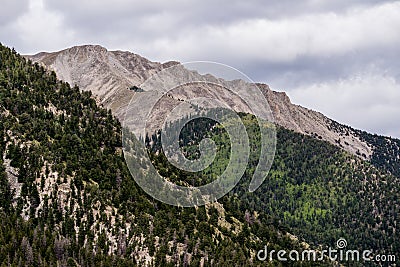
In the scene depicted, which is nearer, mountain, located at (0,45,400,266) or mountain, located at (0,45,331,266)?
mountain, located at (0,45,331,266)

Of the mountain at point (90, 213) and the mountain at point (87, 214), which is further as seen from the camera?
the mountain at point (90, 213)

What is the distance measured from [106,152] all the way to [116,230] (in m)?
41.4

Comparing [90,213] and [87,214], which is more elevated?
[90,213]

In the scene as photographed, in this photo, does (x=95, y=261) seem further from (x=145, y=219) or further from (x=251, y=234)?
(x=251, y=234)

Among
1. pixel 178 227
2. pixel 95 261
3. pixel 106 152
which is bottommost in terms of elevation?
pixel 95 261

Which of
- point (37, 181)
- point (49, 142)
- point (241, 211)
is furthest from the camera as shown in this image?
point (241, 211)

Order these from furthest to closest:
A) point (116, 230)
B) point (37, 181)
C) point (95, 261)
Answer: point (37, 181) < point (116, 230) < point (95, 261)

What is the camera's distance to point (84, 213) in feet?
496

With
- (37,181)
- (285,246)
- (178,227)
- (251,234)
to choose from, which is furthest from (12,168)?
(285,246)

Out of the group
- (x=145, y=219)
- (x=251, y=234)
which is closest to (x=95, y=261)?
(x=145, y=219)

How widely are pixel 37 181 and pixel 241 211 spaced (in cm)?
7521

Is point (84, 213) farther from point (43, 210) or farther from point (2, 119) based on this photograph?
point (2, 119)

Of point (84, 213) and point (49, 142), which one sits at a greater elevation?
point (49, 142)

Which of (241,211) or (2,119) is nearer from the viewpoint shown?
(2,119)
